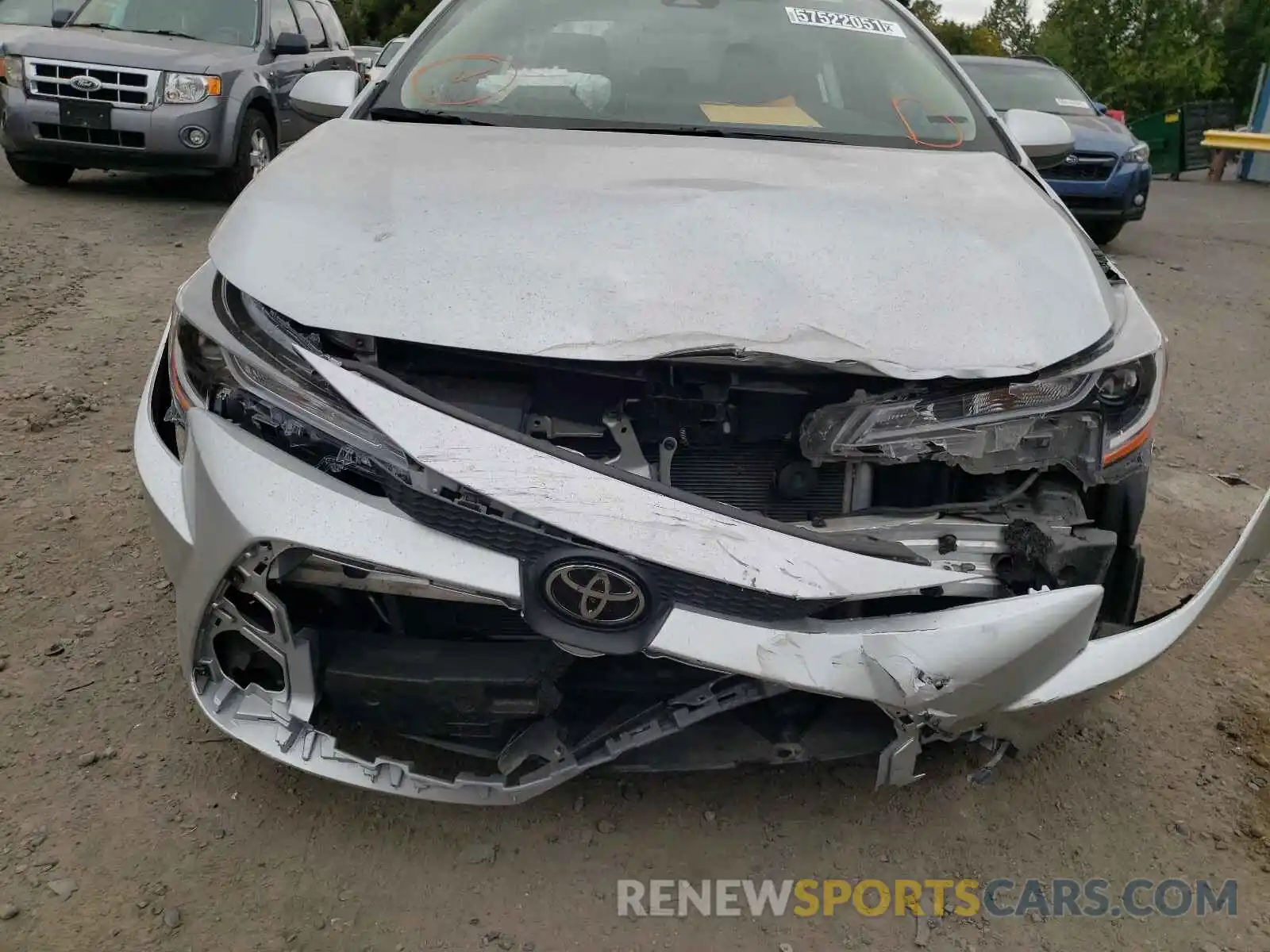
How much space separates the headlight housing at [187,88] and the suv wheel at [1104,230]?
705cm

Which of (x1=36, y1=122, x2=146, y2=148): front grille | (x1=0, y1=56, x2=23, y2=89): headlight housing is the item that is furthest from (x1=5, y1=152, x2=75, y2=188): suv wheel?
(x1=0, y1=56, x2=23, y2=89): headlight housing

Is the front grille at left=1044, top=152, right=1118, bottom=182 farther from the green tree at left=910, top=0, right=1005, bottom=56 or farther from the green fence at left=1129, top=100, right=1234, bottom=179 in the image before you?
the green tree at left=910, top=0, right=1005, bottom=56

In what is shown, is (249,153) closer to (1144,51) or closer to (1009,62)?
(1009,62)

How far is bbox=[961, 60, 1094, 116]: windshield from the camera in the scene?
27.8 feet

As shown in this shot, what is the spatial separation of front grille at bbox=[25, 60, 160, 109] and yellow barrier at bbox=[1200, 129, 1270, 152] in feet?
44.8

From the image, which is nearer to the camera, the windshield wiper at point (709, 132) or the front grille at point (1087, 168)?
the windshield wiper at point (709, 132)

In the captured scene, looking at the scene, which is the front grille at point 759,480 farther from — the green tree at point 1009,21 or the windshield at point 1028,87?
the green tree at point 1009,21

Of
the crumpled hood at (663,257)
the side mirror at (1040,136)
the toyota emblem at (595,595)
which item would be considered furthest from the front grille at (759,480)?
the side mirror at (1040,136)

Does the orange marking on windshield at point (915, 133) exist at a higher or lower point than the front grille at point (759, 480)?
higher

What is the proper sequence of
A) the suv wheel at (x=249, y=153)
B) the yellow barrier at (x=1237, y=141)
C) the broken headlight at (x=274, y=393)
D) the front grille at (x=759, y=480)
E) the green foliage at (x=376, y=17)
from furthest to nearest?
the green foliage at (x=376, y=17) < the yellow barrier at (x=1237, y=141) < the suv wheel at (x=249, y=153) < the front grille at (x=759, y=480) < the broken headlight at (x=274, y=393)

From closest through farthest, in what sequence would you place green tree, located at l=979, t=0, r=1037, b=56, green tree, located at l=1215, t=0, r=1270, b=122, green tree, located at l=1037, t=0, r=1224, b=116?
green tree, located at l=1037, t=0, r=1224, b=116, green tree, located at l=1215, t=0, r=1270, b=122, green tree, located at l=979, t=0, r=1037, b=56

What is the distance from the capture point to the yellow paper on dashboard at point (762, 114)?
2854 millimetres

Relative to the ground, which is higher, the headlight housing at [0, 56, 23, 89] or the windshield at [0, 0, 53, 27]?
the windshield at [0, 0, 53, 27]

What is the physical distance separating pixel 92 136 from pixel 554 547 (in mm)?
6806
